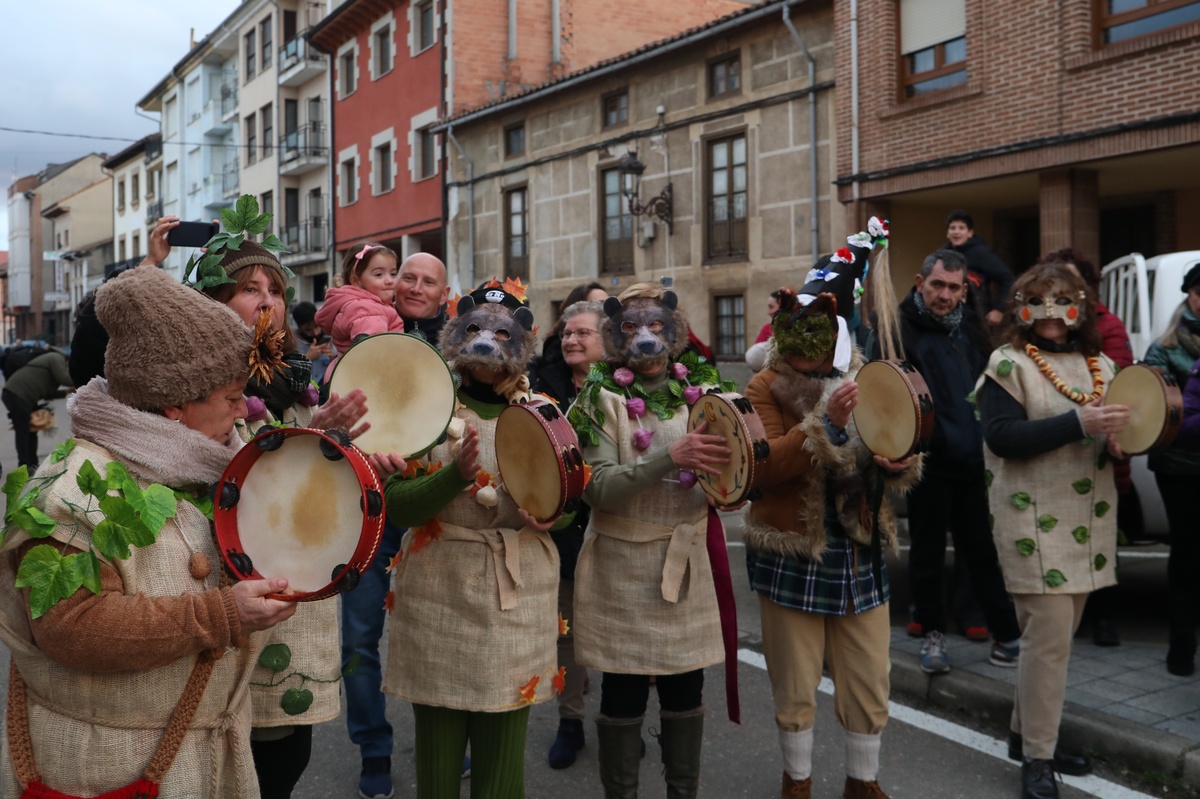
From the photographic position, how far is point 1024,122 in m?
12.3

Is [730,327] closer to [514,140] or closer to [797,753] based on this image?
[514,140]

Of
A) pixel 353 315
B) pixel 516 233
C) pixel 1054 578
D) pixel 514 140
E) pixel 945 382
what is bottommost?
pixel 1054 578

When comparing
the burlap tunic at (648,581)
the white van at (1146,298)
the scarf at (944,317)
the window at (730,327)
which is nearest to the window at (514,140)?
the window at (730,327)

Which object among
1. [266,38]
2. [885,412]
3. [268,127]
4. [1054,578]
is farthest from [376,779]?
[266,38]

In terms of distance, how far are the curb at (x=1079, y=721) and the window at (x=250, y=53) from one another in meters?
34.9

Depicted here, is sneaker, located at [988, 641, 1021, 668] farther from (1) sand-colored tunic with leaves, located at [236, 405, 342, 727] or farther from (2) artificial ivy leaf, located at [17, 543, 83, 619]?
(2) artificial ivy leaf, located at [17, 543, 83, 619]

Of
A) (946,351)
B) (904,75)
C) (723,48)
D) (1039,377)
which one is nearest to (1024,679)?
(1039,377)

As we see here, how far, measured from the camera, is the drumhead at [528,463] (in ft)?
9.94

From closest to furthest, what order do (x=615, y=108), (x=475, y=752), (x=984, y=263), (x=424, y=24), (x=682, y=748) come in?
(x=475, y=752) → (x=682, y=748) → (x=984, y=263) → (x=615, y=108) → (x=424, y=24)

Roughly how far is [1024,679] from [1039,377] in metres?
1.14

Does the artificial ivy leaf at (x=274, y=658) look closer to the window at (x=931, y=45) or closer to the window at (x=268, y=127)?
the window at (x=931, y=45)

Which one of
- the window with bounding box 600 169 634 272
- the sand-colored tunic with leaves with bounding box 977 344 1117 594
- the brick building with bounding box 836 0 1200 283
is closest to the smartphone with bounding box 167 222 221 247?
the sand-colored tunic with leaves with bounding box 977 344 1117 594

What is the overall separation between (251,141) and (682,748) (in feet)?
118

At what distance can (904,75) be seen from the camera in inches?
546
